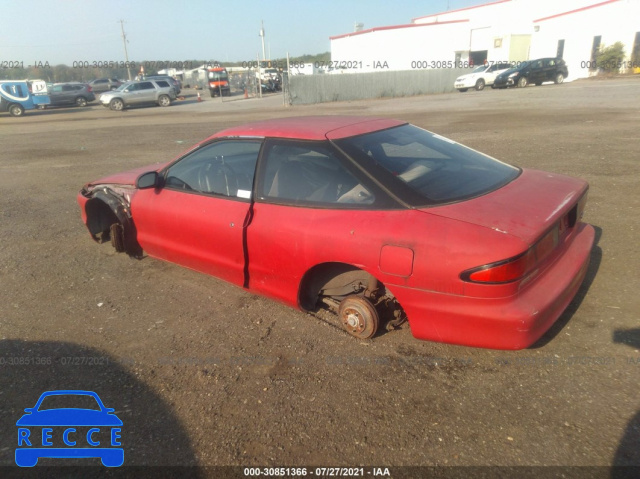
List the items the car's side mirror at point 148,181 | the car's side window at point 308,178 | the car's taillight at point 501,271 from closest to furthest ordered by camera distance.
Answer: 1. the car's taillight at point 501,271
2. the car's side window at point 308,178
3. the car's side mirror at point 148,181

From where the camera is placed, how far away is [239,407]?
266cm

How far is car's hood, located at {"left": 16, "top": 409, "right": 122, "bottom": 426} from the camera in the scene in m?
2.62

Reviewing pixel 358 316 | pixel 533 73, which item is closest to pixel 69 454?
pixel 358 316

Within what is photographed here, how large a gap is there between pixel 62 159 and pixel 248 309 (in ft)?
33.6

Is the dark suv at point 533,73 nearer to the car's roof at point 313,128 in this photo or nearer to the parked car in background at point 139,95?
the parked car in background at point 139,95

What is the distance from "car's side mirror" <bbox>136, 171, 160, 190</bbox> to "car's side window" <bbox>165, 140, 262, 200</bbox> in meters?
0.09

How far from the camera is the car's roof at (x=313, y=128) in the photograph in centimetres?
340

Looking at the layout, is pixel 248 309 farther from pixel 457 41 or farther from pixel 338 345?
pixel 457 41

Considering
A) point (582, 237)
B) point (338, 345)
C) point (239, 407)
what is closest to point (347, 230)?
point (338, 345)

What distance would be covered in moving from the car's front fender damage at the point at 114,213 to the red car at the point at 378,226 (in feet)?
1.36

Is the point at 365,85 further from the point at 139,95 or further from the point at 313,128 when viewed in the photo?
the point at 313,128

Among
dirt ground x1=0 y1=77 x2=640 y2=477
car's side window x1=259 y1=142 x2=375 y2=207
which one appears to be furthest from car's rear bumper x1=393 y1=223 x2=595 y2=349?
car's side window x1=259 y1=142 x2=375 y2=207

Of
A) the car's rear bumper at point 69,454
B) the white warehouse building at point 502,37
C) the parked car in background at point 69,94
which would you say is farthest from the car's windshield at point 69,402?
the white warehouse building at point 502,37

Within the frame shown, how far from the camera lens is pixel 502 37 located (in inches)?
1608
